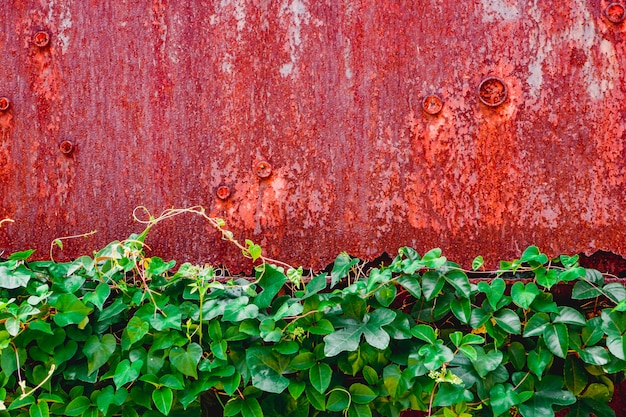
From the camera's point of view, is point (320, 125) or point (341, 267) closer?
point (341, 267)

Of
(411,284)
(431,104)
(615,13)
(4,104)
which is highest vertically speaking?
(615,13)

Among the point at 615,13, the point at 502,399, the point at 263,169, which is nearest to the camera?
the point at 502,399

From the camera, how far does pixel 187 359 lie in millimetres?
1407

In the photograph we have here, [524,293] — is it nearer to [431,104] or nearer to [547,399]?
[547,399]

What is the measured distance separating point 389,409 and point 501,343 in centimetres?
29

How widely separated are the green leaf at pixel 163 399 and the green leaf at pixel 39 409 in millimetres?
244

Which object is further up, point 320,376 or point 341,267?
point 341,267

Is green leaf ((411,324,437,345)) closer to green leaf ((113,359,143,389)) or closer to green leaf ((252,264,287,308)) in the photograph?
green leaf ((252,264,287,308))

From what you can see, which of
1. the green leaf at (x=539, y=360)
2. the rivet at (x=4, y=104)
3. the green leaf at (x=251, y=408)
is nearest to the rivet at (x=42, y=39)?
the rivet at (x=4, y=104)

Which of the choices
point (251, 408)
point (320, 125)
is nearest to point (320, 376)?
point (251, 408)

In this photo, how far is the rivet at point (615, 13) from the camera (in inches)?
59.6

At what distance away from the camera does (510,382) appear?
1.48m

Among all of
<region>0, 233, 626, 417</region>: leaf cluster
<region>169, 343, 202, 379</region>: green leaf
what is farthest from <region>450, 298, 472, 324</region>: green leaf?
<region>169, 343, 202, 379</region>: green leaf

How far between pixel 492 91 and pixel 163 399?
1022 mm
